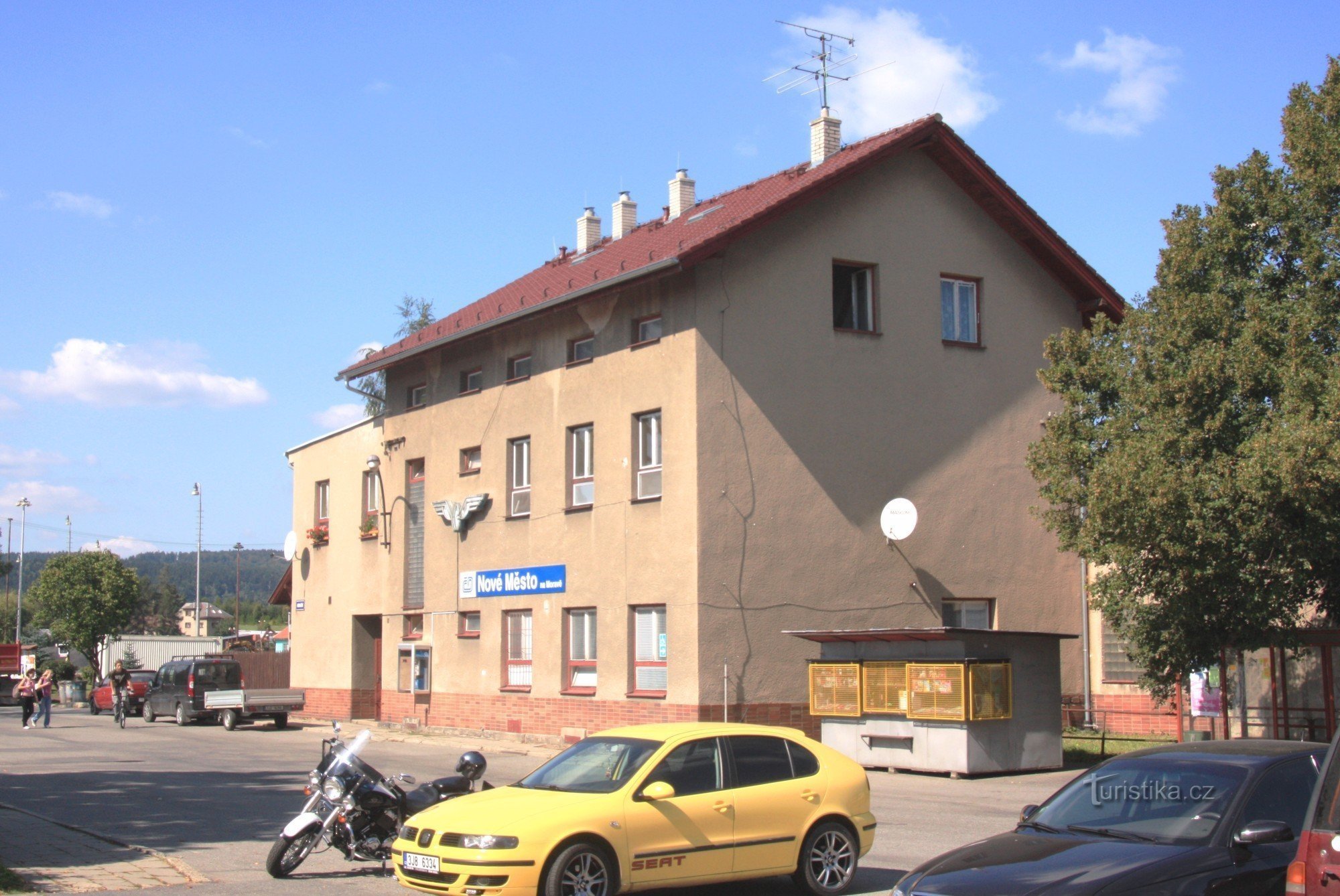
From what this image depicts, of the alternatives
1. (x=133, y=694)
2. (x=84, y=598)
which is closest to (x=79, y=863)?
(x=133, y=694)

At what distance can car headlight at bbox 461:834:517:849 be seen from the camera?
8977 millimetres

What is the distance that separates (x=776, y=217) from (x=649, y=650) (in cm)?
795

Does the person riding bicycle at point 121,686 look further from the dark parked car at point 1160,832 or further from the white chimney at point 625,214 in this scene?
the dark parked car at point 1160,832

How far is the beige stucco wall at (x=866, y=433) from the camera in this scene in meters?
23.0

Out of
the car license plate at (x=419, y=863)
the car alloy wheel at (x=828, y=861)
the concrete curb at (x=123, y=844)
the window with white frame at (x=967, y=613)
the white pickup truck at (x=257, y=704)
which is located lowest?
the white pickup truck at (x=257, y=704)

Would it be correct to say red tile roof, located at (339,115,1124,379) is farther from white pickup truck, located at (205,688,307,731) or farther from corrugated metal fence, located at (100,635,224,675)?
corrugated metal fence, located at (100,635,224,675)

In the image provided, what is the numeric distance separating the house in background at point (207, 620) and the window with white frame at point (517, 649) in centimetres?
10765

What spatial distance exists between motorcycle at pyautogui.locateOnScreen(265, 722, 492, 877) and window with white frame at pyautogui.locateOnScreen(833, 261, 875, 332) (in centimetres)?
1528

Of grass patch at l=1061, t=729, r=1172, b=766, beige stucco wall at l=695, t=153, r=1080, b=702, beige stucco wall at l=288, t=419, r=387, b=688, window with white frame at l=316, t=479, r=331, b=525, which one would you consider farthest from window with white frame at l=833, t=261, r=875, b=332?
window with white frame at l=316, t=479, r=331, b=525

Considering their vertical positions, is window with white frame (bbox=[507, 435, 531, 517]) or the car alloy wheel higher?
window with white frame (bbox=[507, 435, 531, 517])

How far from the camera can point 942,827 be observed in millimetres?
14438

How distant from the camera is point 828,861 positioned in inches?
407

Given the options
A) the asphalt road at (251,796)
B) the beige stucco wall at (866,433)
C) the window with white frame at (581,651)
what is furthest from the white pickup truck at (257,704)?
the beige stucco wall at (866,433)

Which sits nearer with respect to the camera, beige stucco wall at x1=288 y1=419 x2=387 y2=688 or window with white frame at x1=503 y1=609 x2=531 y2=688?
window with white frame at x1=503 y1=609 x2=531 y2=688
